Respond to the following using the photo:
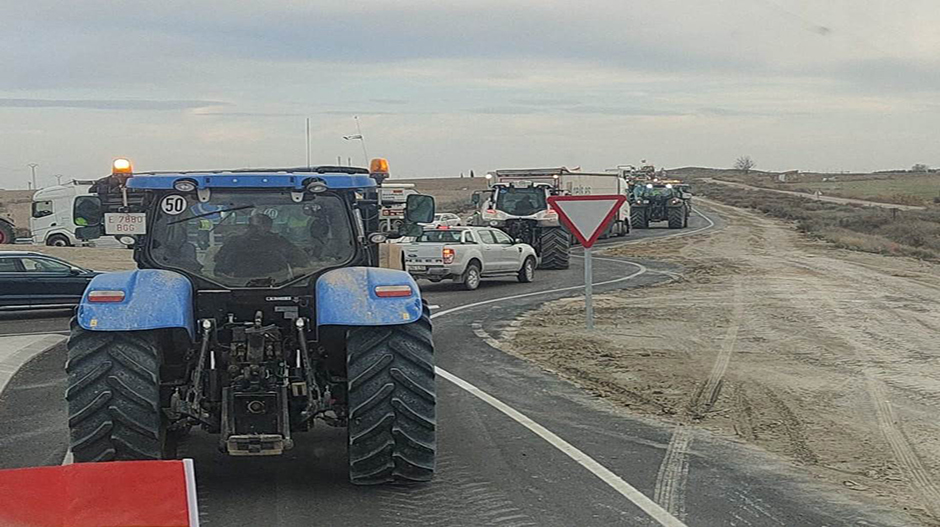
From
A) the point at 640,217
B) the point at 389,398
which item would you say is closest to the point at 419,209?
the point at 389,398

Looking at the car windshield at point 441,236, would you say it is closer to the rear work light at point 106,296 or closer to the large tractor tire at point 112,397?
the rear work light at point 106,296

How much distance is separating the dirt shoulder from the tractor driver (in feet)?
13.6

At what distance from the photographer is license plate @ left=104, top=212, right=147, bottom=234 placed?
803cm

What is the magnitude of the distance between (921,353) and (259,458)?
9446 mm

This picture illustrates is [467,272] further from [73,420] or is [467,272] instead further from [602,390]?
[73,420]

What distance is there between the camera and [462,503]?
23.5 feet

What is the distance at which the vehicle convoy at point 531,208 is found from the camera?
30172mm

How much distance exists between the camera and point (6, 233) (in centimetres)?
3838

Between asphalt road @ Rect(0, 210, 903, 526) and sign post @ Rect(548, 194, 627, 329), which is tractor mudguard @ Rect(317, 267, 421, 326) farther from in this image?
sign post @ Rect(548, 194, 627, 329)

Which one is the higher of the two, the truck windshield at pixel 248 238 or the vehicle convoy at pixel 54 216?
the truck windshield at pixel 248 238

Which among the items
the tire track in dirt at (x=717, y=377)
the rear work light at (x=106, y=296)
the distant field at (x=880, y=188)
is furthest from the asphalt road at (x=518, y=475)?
the distant field at (x=880, y=188)

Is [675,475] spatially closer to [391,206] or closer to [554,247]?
[391,206]

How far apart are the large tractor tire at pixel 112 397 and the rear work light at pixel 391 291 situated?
1.48m

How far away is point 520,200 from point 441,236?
7370 millimetres
